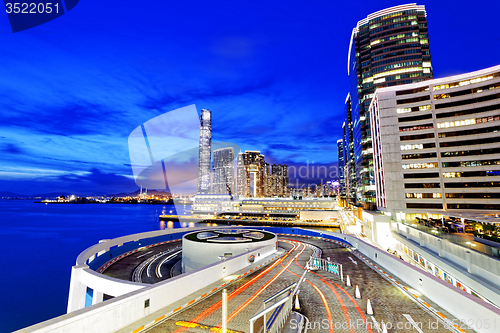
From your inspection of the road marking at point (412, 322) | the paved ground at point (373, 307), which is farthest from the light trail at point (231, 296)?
the road marking at point (412, 322)

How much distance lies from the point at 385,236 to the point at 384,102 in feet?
139

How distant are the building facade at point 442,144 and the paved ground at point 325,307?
216 ft

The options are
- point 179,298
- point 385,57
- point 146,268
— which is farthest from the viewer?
point 385,57

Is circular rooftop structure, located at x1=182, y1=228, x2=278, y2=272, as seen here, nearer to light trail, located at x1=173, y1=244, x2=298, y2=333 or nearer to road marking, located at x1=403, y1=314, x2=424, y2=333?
light trail, located at x1=173, y1=244, x2=298, y2=333

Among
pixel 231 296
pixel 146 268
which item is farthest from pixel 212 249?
pixel 231 296

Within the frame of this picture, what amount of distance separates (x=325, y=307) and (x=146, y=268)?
68.3 feet

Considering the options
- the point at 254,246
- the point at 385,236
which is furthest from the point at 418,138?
the point at 254,246

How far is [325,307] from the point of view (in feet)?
39.9

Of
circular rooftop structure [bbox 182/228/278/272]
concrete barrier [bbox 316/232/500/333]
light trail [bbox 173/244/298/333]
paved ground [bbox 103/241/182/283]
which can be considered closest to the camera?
concrete barrier [bbox 316/232/500/333]

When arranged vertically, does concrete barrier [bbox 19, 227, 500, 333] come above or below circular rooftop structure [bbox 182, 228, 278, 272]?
above

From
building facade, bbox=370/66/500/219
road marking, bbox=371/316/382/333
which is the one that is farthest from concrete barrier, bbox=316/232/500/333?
building facade, bbox=370/66/500/219

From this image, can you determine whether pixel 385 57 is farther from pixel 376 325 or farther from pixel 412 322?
pixel 376 325

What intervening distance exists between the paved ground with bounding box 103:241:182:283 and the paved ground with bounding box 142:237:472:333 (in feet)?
41.9

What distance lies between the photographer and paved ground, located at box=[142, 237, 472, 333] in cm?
1003
